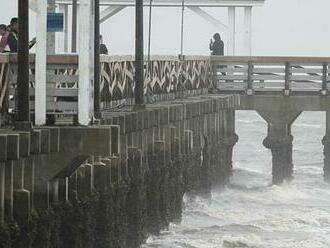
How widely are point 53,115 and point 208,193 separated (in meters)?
12.2

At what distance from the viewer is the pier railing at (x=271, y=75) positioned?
30078 millimetres

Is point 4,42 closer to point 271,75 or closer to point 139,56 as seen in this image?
point 139,56

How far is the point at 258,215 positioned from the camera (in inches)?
947

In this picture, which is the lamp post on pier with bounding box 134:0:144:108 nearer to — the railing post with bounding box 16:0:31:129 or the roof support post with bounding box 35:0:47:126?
the roof support post with bounding box 35:0:47:126

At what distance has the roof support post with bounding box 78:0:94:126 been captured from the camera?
1310 centimetres

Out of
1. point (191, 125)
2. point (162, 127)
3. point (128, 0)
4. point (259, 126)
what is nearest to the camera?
point (162, 127)

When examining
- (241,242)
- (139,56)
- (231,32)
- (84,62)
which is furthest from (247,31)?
(84,62)

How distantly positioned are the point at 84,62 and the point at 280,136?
16.1m

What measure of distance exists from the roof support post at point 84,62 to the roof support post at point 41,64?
17.7 inches

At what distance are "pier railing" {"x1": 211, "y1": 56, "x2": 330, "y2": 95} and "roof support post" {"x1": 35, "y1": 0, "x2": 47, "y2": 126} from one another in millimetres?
17080

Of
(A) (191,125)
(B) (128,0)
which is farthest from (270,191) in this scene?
(B) (128,0)

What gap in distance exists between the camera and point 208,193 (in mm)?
25609

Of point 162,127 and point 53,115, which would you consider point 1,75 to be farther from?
point 162,127

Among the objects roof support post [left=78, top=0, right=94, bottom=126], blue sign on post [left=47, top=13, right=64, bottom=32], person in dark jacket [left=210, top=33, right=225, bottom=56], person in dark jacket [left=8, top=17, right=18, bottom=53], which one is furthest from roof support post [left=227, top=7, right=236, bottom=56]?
roof support post [left=78, top=0, right=94, bottom=126]
